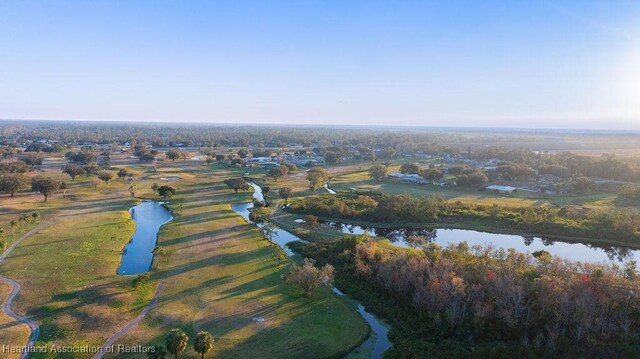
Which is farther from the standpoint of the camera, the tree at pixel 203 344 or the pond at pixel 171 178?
the pond at pixel 171 178

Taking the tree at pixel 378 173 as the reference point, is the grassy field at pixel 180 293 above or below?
below

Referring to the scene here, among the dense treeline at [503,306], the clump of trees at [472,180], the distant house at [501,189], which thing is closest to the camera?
the dense treeline at [503,306]

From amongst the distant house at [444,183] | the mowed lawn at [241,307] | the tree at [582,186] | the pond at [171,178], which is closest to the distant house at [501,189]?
the distant house at [444,183]

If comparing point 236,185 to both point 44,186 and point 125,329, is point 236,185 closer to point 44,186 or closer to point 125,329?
point 44,186

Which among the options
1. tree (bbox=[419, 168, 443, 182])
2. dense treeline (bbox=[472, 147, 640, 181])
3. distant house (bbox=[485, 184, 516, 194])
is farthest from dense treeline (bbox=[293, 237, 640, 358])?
dense treeline (bbox=[472, 147, 640, 181])

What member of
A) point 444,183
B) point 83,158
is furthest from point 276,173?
point 83,158

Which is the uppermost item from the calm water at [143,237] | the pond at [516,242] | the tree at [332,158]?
the tree at [332,158]

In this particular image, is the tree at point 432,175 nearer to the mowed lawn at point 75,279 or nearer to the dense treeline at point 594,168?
the dense treeline at point 594,168
